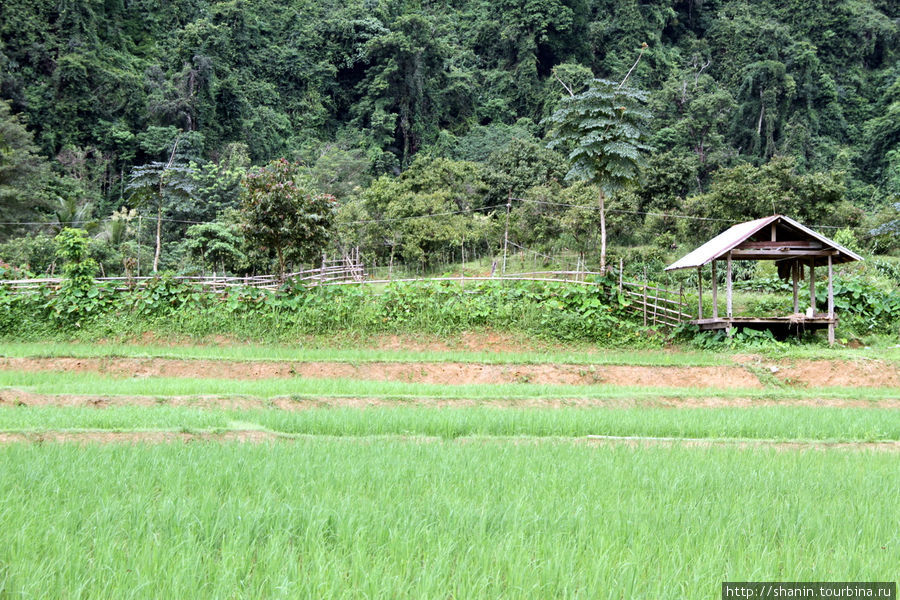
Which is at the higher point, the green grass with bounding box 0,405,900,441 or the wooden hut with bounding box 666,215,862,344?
the wooden hut with bounding box 666,215,862,344

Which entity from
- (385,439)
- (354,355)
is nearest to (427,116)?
(354,355)

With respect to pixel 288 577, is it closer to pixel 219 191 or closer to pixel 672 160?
pixel 672 160

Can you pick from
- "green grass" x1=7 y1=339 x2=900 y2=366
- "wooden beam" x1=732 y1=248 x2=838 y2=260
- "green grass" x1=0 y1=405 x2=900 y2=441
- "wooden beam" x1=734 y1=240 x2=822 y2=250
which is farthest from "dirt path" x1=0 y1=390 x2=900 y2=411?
"wooden beam" x1=734 y1=240 x2=822 y2=250

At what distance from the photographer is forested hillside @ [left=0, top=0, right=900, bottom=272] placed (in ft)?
119

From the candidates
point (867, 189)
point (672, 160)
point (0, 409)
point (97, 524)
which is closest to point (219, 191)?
point (672, 160)

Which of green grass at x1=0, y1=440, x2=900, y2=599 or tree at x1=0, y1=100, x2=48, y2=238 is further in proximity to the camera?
tree at x1=0, y1=100, x2=48, y2=238

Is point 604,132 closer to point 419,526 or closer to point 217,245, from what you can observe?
point 217,245

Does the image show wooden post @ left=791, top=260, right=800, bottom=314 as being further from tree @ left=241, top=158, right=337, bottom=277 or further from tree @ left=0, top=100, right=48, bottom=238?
tree @ left=0, top=100, right=48, bottom=238

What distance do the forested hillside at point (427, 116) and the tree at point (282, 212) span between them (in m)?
6.16

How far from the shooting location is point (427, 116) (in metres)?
66.5

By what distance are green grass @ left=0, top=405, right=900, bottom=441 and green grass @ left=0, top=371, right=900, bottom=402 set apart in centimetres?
173

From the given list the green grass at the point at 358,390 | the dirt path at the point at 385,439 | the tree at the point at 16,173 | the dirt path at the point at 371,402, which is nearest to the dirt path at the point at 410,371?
the green grass at the point at 358,390

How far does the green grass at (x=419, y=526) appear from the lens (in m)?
2.76

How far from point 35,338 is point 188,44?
45.6 m
